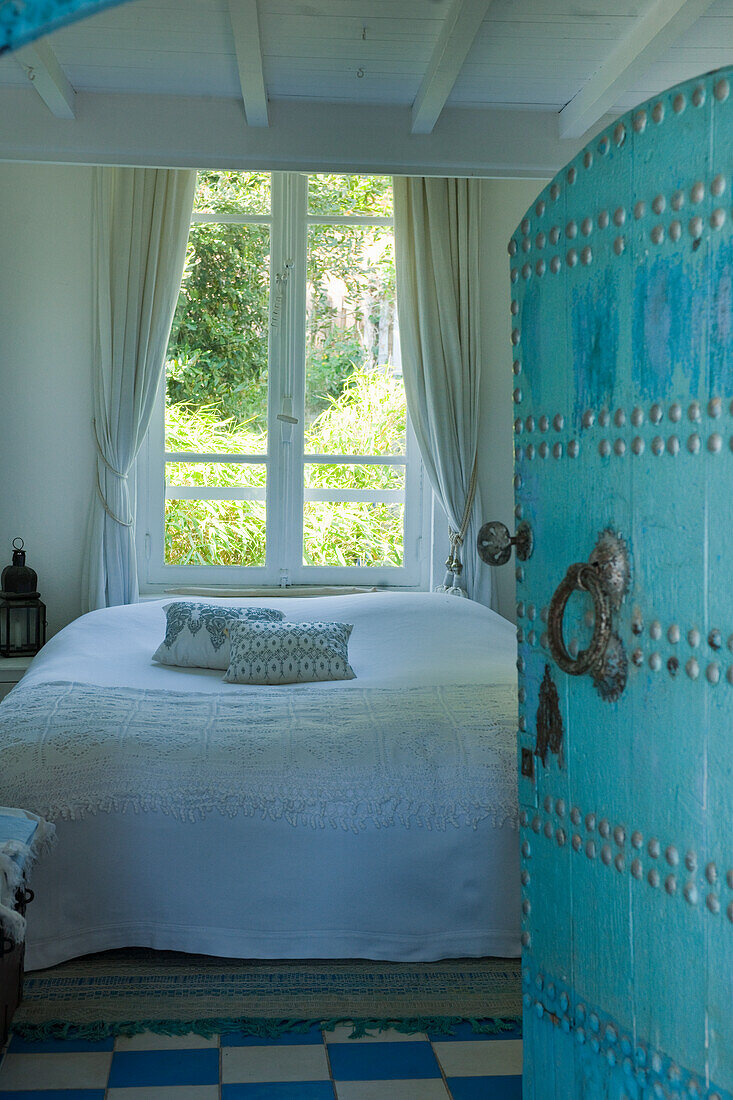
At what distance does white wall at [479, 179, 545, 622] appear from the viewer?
4.88 meters

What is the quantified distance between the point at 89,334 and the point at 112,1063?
3.39 metres

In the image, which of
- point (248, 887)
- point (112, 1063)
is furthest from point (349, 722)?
point (112, 1063)

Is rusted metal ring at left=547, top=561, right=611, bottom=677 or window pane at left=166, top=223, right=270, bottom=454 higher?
window pane at left=166, top=223, right=270, bottom=454

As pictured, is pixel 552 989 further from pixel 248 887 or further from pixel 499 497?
pixel 499 497

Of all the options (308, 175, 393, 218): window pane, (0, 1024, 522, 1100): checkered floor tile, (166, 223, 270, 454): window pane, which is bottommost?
(0, 1024, 522, 1100): checkered floor tile

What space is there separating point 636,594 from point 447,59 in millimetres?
1677

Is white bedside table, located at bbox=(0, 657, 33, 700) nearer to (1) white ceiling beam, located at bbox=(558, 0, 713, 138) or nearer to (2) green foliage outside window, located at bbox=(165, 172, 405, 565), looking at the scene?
(2) green foliage outside window, located at bbox=(165, 172, 405, 565)

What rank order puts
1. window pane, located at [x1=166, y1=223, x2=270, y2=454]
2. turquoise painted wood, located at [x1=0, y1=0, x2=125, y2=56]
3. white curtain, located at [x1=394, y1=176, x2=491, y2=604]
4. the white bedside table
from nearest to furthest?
1. turquoise painted wood, located at [x1=0, y1=0, x2=125, y2=56]
2. the white bedside table
3. white curtain, located at [x1=394, y1=176, x2=491, y2=604]
4. window pane, located at [x1=166, y1=223, x2=270, y2=454]

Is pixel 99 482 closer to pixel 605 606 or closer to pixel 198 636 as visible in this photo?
pixel 198 636

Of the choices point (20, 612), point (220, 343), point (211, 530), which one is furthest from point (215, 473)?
point (20, 612)

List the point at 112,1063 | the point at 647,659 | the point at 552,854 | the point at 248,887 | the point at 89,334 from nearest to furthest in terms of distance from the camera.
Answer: the point at 647,659, the point at 552,854, the point at 112,1063, the point at 248,887, the point at 89,334

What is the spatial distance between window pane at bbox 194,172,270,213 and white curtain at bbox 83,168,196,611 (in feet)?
0.63

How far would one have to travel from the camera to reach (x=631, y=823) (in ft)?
4.52

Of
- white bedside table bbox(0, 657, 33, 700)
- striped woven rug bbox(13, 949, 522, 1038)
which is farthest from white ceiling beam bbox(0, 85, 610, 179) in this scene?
striped woven rug bbox(13, 949, 522, 1038)
